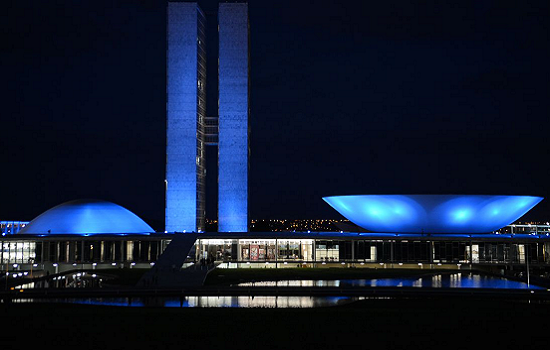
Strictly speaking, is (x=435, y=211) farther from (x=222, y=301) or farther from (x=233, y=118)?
(x=222, y=301)

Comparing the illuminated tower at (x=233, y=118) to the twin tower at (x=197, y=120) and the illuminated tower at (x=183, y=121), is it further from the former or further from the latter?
the illuminated tower at (x=183, y=121)

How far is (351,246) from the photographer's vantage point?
153ft

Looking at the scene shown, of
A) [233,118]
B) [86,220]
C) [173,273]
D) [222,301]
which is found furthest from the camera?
[233,118]

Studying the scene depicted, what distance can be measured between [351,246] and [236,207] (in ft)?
51.5

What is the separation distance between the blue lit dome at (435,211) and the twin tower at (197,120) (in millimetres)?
14492

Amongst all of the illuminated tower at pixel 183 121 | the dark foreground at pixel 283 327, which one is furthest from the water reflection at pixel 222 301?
the illuminated tower at pixel 183 121

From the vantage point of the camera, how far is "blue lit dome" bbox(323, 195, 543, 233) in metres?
43.7

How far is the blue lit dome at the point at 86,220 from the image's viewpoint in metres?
49.0

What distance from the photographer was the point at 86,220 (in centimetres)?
4972

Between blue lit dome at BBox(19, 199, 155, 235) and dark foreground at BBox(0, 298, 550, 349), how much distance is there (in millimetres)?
26656

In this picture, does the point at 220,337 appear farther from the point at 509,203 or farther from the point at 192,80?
the point at 192,80

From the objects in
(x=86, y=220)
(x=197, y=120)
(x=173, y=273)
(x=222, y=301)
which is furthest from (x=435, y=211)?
(x=86, y=220)

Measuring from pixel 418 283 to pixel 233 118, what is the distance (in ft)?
105

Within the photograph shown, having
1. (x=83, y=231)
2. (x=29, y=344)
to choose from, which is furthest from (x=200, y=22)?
(x=29, y=344)
